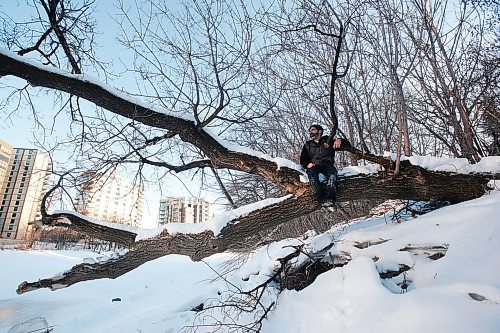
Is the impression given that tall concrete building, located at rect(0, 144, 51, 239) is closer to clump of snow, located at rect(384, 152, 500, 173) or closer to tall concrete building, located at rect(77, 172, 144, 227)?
Answer: tall concrete building, located at rect(77, 172, 144, 227)

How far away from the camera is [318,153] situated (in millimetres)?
4320

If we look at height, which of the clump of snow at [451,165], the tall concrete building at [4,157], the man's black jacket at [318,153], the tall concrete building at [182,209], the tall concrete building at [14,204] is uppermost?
the tall concrete building at [4,157]

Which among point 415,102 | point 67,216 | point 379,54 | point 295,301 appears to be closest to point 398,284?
point 295,301

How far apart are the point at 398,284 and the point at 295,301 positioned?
1.27 m

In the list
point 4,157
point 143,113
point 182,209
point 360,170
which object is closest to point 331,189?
point 360,170

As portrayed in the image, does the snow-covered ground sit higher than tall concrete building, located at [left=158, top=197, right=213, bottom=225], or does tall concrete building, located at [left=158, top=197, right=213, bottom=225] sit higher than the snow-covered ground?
tall concrete building, located at [left=158, top=197, right=213, bottom=225]

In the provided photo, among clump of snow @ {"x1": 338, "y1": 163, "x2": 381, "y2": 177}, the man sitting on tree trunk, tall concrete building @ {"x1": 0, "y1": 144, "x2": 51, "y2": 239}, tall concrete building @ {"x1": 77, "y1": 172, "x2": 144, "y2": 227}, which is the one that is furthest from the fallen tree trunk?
tall concrete building @ {"x1": 0, "y1": 144, "x2": 51, "y2": 239}

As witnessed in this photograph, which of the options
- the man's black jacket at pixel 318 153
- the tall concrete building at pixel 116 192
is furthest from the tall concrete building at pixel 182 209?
the man's black jacket at pixel 318 153

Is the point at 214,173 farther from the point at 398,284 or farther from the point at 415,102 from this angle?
the point at 415,102

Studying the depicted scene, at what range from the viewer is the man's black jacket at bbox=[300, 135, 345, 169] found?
13.7 feet

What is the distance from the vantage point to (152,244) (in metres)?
4.57

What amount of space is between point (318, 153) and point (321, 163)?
222mm

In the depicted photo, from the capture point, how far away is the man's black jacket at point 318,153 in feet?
13.7

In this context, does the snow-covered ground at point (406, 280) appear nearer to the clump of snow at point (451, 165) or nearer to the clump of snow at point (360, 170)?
the clump of snow at point (451, 165)
